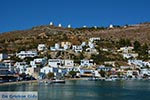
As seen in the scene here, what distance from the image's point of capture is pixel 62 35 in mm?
106312

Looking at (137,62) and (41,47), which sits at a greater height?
(41,47)

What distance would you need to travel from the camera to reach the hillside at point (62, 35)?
3818 inches

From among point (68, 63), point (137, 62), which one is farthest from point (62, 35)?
point (68, 63)

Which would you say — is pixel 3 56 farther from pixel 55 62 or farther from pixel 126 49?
pixel 126 49

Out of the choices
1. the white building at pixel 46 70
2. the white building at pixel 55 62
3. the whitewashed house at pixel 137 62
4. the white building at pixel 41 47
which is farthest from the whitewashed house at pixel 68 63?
the whitewashed house at pixel 137 62

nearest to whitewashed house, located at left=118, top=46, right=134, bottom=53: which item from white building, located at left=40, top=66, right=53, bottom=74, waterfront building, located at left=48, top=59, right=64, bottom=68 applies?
waterfront building, located at left=48, top=59, right=64, bottom=68

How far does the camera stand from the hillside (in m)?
97.0

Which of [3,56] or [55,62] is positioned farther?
[3,56]

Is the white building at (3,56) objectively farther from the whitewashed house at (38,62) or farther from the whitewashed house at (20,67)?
the whitewashed house at (38,62)

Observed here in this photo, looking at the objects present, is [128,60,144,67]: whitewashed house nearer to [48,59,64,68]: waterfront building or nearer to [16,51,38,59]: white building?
[48,59,64,68]: waterfront building

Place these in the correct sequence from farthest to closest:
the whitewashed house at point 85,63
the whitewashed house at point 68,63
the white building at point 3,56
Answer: the white building at point 3,56
the whitewashed house at point 85,63
the whitewashed house at point 68,63

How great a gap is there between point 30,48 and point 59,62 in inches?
580

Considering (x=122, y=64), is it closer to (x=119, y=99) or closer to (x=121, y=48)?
(x=121, y=48)

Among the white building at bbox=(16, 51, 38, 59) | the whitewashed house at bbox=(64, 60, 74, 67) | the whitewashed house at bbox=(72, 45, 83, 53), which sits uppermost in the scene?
the whitewashed house at bbox=(72, 45, 83, 53)
